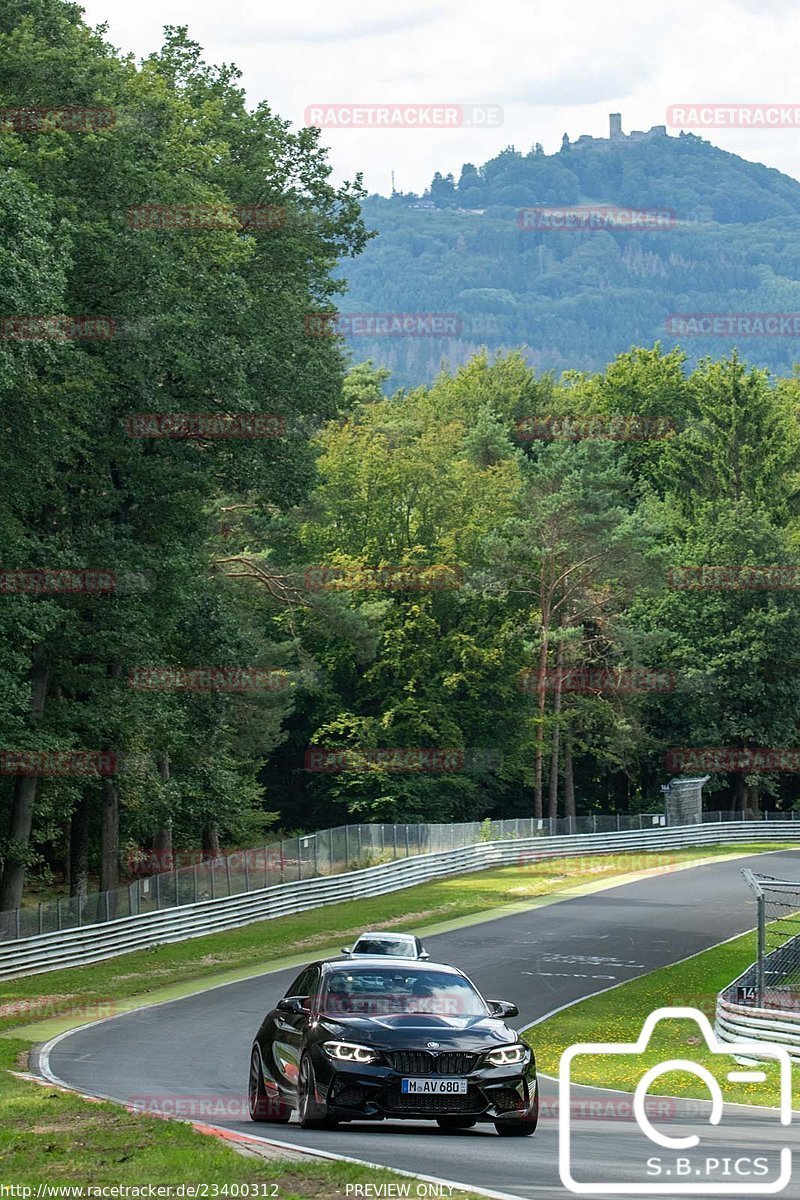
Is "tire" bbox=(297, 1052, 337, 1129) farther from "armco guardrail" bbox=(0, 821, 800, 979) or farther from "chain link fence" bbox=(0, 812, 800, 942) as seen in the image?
"chain link fence" bbox=(0, 812, 800, 942)

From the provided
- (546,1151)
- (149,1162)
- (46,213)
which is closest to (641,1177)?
(546,1151)

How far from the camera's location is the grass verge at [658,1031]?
1995 cm

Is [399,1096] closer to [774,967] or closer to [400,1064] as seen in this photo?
[400,1064]

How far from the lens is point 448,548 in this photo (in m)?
80.9

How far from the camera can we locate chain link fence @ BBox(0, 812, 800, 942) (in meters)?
36.5

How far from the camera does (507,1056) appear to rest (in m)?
13.8

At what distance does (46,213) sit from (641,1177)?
23.8m

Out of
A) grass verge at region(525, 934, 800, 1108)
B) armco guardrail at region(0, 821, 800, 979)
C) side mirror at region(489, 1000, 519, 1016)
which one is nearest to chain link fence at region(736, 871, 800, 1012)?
grass verge at region(525, 934, 800, 1108)
